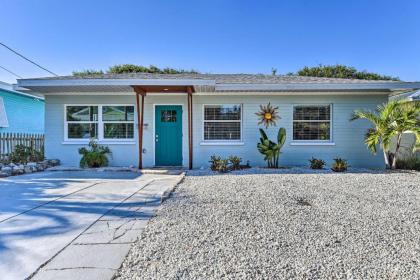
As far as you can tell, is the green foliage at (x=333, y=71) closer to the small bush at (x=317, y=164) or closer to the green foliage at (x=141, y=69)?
the green foliage at (x=141, y=69)

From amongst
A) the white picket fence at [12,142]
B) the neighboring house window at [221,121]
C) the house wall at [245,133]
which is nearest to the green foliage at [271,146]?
the house wall at [245,133]

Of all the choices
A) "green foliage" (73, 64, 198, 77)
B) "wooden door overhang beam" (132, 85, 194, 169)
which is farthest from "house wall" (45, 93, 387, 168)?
"green foliage" (73, 64, 198, 77)

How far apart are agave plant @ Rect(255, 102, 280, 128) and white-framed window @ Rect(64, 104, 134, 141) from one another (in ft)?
15.6

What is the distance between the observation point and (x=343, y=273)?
97.3 inches

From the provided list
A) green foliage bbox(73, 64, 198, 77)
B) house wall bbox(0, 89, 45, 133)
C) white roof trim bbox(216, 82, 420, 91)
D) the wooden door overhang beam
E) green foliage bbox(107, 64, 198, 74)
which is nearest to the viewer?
white roof trim bbox(216, 82, 420, 91)

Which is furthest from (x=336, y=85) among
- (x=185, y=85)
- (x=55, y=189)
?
(x=55, y=189)

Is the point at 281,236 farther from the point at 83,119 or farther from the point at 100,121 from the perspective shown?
the point at 83,119

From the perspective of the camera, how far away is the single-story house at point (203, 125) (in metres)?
10.1

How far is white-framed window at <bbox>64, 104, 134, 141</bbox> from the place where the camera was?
1027 centimetres

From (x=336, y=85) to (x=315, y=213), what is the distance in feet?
20.8

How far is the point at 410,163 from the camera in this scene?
959cm

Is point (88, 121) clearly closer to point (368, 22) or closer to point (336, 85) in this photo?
point (336, 85)

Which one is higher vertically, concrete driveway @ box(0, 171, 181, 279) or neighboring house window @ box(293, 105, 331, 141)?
neighboring house window @ box(293, 105, 331, 141)

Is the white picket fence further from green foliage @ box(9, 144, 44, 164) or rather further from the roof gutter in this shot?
the roof gutter
